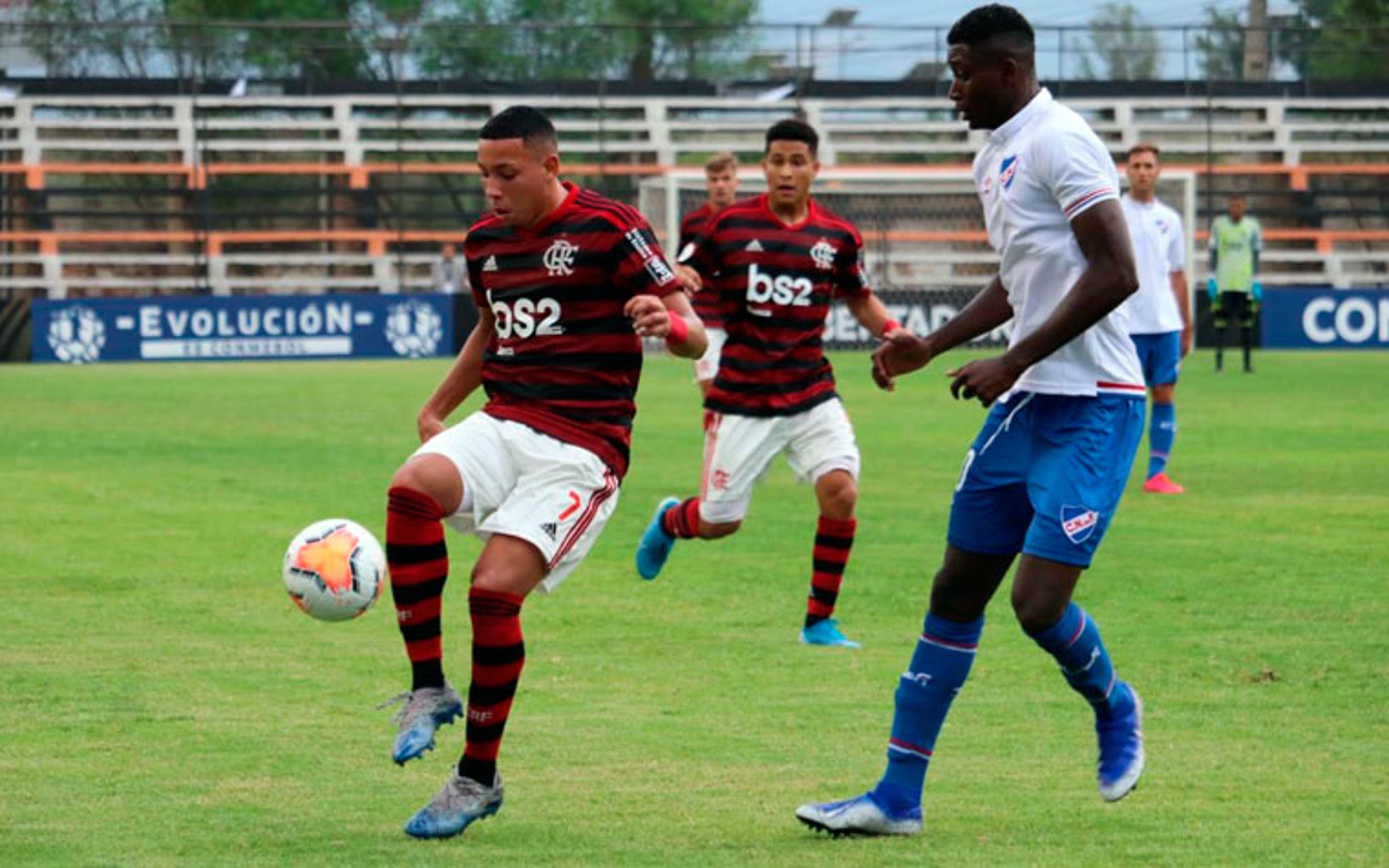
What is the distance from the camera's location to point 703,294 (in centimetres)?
1567

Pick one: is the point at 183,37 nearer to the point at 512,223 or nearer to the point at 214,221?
the point at 214,221

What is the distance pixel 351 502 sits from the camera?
47.4ft

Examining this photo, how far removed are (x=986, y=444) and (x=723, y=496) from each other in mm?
4261

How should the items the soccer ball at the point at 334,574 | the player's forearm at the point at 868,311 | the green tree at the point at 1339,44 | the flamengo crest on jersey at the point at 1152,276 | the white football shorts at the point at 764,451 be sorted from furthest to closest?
the green tree at the point at 1339,44, the flamengo crest on jersey at the point at 1152,276, the white football shorts at the point at 764,451, the player's forearm at the point at 868,311, the soccer ball at the point at 334,574

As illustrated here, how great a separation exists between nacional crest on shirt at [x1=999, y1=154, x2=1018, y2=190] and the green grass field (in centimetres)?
170

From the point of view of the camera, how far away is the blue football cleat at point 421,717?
5.98 metres

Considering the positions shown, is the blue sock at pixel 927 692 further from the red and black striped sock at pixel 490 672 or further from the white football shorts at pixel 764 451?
the white football shorts at pixel 764 451

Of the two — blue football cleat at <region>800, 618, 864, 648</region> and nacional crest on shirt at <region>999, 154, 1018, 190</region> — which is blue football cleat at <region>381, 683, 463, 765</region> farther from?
blue football cleat at <region>800, 618, 864, 648</region>

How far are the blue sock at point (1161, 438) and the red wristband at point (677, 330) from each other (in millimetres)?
9799

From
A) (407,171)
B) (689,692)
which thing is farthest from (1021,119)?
(407,171)

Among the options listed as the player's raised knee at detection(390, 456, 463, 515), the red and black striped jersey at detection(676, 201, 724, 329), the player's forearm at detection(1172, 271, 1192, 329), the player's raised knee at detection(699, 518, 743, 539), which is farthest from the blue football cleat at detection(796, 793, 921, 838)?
the player's forearm at detection(1172, 271, 1192, 329)

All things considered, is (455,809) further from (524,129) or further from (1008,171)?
(1008,171)

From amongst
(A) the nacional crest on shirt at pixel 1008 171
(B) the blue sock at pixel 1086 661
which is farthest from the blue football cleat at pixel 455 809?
(A) the nacional crest on shirt at pixel 1008 171

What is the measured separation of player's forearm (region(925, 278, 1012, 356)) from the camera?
639 centimetres
